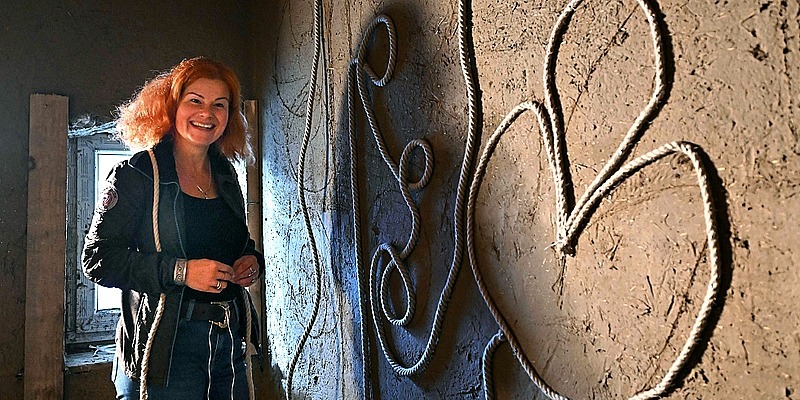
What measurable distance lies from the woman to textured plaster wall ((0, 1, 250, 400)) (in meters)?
0.57

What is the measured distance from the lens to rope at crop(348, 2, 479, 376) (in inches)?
38.8

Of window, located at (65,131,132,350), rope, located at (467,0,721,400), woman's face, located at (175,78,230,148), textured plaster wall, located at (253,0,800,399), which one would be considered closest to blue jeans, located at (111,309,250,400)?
textured plaster wall, located at (253,0,800,399)

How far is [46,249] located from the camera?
5.60ft

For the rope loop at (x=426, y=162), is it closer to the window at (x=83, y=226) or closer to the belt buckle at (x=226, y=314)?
the belt buckle at (x=226, y=314)

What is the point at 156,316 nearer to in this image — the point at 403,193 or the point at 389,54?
the point at 403,193

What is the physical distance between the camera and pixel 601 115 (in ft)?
2.51

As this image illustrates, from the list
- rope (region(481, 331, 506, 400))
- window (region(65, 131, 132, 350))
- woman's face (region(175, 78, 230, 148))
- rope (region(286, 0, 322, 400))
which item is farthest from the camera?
window (region(65, 131, 132, 350))

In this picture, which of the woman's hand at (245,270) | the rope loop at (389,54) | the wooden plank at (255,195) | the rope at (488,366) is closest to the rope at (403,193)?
the rope loop at (389,54)

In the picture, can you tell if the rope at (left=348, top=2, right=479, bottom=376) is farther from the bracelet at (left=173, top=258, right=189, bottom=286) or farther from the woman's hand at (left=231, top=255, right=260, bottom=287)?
the bracelet at (left=173, top=258, right=189, bottom=286)

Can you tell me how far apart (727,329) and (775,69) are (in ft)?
0.88

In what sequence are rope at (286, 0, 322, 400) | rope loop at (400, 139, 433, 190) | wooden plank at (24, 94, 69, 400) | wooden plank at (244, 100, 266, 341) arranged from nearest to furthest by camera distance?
rope loop at (400, 139, 433, 190) → rope at (286, 0, 322, 400) → wooden plank at (24, 94, 69, 400) → wooden plank at (244, 100, 266, 341)

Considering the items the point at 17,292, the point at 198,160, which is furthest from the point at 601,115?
the point at 17,292

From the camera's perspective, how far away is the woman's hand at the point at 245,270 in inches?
50.3

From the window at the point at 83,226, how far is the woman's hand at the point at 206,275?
1.19 m
